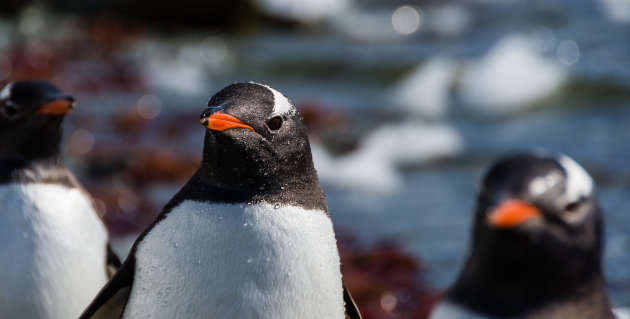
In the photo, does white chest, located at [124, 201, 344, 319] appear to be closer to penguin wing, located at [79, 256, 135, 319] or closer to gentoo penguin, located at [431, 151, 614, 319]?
penguin wing, located at [79, 256, 135, 319]

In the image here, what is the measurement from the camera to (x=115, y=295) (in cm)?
216

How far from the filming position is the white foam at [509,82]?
7918mm

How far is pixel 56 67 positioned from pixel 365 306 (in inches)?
241

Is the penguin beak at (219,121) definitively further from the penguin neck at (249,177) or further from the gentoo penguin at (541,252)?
the gentoo penguin at (541,252)

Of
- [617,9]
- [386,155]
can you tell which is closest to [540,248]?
[386,155]

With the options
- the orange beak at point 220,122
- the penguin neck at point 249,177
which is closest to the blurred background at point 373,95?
the penguin neck at point 249,177

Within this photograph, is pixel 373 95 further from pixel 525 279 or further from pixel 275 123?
pixel 275 123

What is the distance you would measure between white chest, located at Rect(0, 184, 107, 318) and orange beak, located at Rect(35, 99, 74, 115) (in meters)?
0.22

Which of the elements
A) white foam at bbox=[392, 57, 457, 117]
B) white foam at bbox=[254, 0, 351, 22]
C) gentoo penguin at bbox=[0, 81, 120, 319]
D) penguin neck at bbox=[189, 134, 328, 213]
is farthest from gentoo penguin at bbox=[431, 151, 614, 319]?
white foam at bbox=[254, 0, 351, 22]

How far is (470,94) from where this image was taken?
8172mm

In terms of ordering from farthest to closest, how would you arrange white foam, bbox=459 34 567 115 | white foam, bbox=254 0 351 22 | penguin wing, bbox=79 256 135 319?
white foam, bbox=254 0 351 22 < white foam, bbox=459 34 567 115 < penguin wing, bbox=79 256 135 319

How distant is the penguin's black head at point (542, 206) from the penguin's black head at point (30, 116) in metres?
1.28

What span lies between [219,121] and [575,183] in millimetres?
1083

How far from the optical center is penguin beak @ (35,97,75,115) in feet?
8.48
